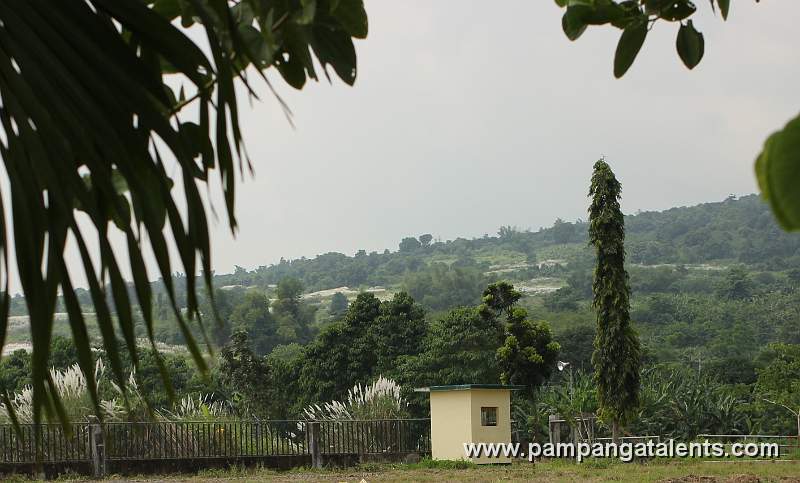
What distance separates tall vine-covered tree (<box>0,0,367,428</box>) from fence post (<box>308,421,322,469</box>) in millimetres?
12360

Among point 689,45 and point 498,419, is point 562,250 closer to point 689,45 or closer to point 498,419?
point 498,419

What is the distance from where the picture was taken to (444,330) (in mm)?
21047

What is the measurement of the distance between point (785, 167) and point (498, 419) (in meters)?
13.9

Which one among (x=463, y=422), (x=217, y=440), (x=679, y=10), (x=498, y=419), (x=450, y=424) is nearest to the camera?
(x=679, y=10)

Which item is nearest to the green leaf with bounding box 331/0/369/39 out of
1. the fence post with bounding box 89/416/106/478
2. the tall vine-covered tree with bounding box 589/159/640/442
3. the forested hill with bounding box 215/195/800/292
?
the fence post with bounding box 89/416/106/478

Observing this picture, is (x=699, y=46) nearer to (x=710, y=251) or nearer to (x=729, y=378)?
(x=729, y=378)

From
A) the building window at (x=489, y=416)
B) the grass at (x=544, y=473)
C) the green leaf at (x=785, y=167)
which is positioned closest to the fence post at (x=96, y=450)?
the grass at (x=544, y=473)

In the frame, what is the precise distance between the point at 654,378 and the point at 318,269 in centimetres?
6310

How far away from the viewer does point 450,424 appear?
539 inches

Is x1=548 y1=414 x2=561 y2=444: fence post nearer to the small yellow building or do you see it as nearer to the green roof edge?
the small yellow building

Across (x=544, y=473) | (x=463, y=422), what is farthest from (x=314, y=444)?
(x=544, y=473)

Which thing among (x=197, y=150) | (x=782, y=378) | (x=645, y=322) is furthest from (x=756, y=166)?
(x=645, y=322)

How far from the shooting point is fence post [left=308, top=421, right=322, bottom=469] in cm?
1286

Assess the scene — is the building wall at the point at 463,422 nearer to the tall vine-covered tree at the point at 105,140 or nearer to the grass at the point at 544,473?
the grass at the point at 544,473
